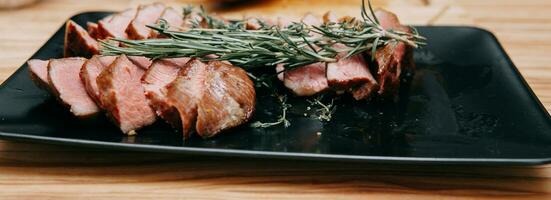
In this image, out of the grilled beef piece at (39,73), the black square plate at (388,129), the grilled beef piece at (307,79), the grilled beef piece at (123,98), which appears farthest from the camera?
the grilled beef piece at (307,79)

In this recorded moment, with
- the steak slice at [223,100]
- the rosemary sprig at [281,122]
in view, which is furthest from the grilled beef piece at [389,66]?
the steak slice at [223,100]

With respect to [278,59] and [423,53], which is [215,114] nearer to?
[278,59]

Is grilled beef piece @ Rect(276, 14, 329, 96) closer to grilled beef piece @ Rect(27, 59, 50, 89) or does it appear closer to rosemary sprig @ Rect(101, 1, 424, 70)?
rosemary sprig @ Rect(101, 1, 424, 70)

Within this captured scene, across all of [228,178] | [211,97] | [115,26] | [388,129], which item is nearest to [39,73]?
[115,26]

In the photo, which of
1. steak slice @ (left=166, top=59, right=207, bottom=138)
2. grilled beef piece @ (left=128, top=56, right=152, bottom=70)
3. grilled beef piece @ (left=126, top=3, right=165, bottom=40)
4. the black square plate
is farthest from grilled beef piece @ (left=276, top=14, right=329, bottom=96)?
grilled beef piece @ (left=126, top=3, right=165, bottom=40)

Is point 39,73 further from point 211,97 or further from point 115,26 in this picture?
point 211,97

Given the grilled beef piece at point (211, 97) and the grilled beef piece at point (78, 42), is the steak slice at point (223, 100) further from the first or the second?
the grilled beef piece at point (78, 42)

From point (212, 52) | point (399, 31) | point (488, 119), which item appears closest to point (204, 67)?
point (212, 52)
